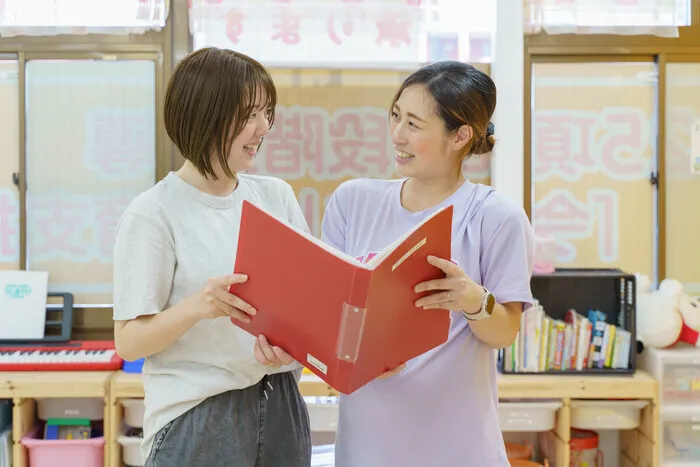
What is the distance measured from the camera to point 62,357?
2.81m

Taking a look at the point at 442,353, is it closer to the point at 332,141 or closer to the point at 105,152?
the point at 332,141

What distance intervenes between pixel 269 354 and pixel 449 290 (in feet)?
1.04

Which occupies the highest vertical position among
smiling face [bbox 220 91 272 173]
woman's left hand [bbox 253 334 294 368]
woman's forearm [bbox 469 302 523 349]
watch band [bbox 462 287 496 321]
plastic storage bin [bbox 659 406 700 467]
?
smiling face [bbox 220 91 272 173]

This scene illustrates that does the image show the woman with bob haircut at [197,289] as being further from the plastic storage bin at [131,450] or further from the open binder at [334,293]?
the plastic storage bin at [131,450]

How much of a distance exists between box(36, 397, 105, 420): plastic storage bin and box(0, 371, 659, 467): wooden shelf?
0.16 feet

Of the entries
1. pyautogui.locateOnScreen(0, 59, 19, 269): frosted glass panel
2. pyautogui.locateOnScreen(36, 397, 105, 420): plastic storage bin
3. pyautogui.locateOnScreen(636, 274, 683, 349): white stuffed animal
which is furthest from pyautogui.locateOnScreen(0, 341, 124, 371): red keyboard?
pyautogui.locateOnScreen(636, 274, 683, 349): white stuffed animal

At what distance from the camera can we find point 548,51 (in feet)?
10.3

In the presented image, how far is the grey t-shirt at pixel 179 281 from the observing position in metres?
1.20

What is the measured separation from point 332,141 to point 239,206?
1852mm

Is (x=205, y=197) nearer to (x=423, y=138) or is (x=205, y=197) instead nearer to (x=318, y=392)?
(x=423, y=138)

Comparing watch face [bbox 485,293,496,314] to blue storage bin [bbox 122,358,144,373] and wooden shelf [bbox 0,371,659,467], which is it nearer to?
wooden shelf [bbox 0,371,659,467]

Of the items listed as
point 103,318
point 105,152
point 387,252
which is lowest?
point 103,318

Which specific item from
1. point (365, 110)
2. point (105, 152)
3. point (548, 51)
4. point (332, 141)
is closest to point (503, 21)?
point (548, 51)

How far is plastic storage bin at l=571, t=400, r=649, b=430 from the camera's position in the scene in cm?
284
